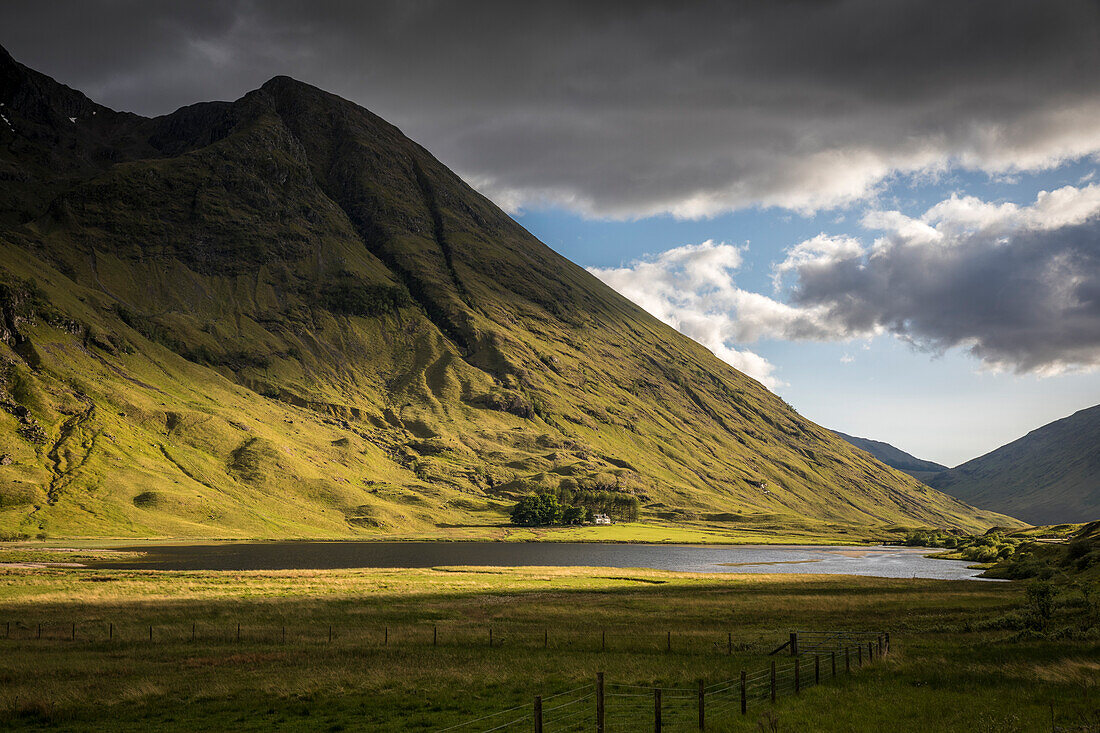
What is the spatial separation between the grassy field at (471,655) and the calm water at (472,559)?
46.0 m

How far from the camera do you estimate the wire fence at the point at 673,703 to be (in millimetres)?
25000

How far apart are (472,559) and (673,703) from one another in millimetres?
129251

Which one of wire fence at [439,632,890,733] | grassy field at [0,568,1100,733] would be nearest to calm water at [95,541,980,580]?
grassy field at [0,568,1100,733]

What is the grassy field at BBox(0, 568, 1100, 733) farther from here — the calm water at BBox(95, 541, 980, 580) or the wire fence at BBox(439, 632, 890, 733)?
the calm water at BBox(95, 541, 980, 580)

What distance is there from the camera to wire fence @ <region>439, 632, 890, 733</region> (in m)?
25.0

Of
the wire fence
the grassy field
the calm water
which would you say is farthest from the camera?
the calm water

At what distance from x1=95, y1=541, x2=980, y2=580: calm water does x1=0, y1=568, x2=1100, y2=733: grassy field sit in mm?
46001

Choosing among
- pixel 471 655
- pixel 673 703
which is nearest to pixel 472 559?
pixel 471 655

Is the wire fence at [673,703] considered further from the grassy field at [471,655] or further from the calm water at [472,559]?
the calm water at [472,559]

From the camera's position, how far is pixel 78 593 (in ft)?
233

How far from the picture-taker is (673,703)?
2988 cm

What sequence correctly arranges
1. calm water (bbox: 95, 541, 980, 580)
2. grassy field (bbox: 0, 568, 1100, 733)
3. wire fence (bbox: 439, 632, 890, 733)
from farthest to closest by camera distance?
1. calm water (bbox: 95, 541, 980, 580)
2. grassy field (bbox: 0, 568, 1100, 733)
3. wire fence (bbox: 439, 632, 890, 733)

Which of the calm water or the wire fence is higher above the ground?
the wire fence

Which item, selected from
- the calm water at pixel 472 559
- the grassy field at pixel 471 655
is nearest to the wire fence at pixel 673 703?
the grassy field at pixel 471 655
